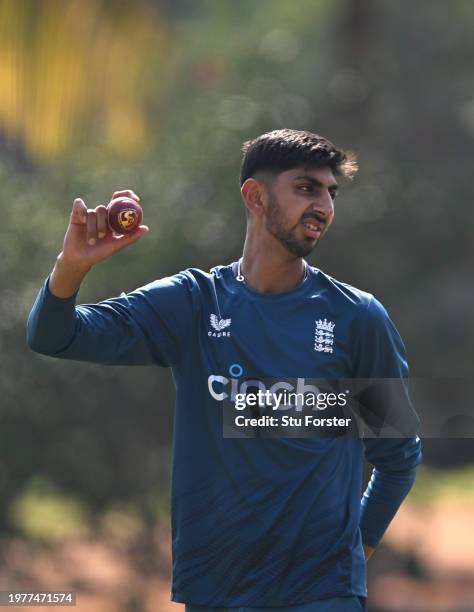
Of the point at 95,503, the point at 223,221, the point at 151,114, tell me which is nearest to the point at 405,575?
the point at 95,503

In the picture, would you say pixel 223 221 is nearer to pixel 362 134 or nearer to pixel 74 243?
pixel 362 134

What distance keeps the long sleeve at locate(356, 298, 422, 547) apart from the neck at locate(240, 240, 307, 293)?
0.26 metres

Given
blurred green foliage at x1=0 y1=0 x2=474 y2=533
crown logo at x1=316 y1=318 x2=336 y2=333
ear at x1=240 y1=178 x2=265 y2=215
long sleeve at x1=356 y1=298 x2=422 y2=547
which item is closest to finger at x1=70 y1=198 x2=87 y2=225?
ear at x1=240 y1=178 x2=265 y2=215

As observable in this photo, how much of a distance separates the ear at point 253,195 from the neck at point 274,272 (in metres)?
0.14

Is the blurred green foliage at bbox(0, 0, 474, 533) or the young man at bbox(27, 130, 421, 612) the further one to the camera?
the blurred green foliage at bbox(0, 0, 474, 533)

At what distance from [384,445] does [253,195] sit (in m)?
0.89

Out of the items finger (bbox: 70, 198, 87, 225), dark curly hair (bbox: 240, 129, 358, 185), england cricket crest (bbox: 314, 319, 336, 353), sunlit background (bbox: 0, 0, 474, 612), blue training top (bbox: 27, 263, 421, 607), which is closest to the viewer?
finger (bbox: 70, 198, 87, 225)

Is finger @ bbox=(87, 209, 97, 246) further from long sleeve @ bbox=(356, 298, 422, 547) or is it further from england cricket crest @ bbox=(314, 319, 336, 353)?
long sleeve @ bbox=(356, 298, 422, 547)

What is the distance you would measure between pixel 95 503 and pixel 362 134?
3.95 meters

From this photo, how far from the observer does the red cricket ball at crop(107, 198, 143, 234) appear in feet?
11.5

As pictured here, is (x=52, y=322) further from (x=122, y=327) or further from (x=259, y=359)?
(x=259, y=359)

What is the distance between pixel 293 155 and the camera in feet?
12.5

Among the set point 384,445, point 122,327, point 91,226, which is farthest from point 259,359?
point 91,226

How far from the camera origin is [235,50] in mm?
11336
